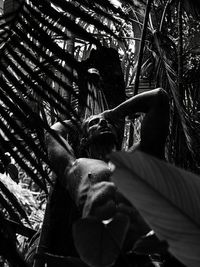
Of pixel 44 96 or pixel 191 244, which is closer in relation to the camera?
pixel 191 244

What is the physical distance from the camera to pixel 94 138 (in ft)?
6.90

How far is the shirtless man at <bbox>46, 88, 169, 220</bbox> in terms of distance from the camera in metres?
1.81

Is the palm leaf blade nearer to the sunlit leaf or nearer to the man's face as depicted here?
the sunlit leaf

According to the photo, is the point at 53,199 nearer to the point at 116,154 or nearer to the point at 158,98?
the point at 158,98

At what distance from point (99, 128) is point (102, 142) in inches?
2.2

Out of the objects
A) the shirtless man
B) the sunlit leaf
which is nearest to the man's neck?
the shirtless man

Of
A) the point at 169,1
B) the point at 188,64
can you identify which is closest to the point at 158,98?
the point at 169,1

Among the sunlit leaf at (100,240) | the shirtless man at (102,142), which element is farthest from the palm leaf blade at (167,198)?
the shirtless man at (102,142)

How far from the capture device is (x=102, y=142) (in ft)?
6.89

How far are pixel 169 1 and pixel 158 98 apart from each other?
6.91 feet

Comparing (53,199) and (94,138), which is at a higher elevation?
(94,138)

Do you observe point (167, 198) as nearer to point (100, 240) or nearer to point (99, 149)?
point (100, 240)

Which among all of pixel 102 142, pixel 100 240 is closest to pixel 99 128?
pixel 102 142

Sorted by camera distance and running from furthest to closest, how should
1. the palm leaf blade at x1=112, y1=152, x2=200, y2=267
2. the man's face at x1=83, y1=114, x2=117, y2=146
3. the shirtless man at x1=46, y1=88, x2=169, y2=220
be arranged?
the man's face at x1=83, y1=114, x2=117, y2=146 < the shirtless man at x1=46, y1=88, x2=169, y2=220 < the palm leaf blade at x1=112, y1=152, x2=200, y2=267
